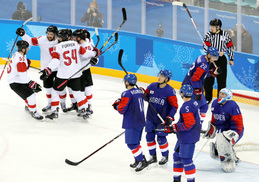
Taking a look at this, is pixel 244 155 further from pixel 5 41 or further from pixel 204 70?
pixel 5 41

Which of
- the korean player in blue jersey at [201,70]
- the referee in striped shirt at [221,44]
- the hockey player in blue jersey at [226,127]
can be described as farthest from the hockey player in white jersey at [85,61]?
the hockey player in blue jersey at [226,127]

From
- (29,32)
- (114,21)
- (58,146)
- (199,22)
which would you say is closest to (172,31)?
(199,22)

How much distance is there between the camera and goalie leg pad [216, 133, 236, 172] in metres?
6.37

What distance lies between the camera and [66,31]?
25.4 feet

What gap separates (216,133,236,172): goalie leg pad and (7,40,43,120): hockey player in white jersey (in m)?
2.74

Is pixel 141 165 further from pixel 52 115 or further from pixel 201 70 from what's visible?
pixel 52 115

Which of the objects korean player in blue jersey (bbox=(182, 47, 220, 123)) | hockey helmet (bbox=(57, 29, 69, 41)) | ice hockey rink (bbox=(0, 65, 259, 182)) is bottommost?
ice hockey rink (bbox=(0, 65, 259, 182))

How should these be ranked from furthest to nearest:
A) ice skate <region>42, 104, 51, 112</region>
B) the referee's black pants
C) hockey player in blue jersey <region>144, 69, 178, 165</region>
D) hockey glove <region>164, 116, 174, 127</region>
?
the referee's black pants → ice skate <region>42, 104, 51, 112</region> → hockey player in blue jersey <region>144, 69, 178, 165</region> → hockey glove <region>164, 116, 174, 127</region>

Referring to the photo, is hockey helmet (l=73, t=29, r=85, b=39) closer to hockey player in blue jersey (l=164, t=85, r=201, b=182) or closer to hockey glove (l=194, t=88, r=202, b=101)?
hockey glove (l=194, t=88, r=202, b=101)

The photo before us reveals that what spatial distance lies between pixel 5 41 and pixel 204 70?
5.23 m

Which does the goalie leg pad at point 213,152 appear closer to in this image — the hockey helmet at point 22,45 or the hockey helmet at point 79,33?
the hockey helmet at point 79,33

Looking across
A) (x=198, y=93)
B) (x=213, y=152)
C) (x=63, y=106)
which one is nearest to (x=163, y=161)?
(x=213, y=152)

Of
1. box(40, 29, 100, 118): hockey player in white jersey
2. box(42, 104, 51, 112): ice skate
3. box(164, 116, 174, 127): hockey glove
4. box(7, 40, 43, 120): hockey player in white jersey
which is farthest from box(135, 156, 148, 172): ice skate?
box(42, 104, 51, 112): ice skate

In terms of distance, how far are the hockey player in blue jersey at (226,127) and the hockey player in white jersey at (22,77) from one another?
269cm
